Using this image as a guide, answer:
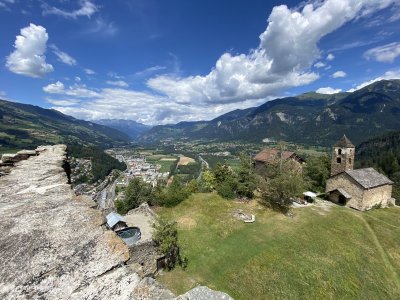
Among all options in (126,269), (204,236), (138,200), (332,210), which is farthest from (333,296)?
(138,200)

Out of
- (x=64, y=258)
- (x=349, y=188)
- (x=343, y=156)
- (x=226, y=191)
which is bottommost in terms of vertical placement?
(x=349, y=188)

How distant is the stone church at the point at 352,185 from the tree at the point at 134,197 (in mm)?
36126

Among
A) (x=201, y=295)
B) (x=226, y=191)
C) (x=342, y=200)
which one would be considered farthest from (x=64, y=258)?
(x=342, y=200)

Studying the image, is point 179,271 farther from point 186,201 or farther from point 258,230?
point 186,201

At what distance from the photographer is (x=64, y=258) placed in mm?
3701

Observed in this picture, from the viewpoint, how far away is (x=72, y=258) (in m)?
3.72

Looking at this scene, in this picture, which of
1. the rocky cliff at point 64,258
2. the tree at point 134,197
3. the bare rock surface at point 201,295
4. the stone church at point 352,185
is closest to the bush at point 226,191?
the tree at point 134,197

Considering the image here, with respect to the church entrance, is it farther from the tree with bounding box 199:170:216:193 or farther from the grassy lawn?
the tree with bounding box 199:170:216:193

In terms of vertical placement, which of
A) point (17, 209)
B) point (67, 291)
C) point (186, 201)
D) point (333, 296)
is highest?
point (17, 209)

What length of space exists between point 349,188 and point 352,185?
0.97m

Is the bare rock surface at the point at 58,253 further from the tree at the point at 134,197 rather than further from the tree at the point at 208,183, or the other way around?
the tree at the point at 208,183

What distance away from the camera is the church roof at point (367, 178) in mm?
45531

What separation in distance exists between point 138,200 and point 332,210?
105 ft

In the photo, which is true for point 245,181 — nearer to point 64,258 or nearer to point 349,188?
point 349,188
